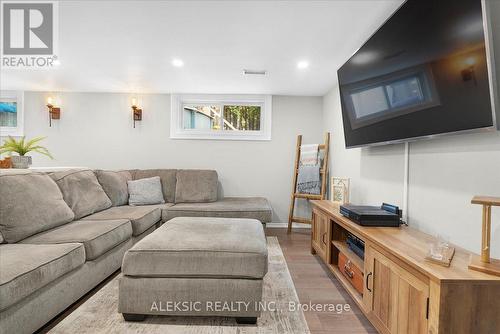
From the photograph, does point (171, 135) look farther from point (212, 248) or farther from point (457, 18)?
point (457, 18)

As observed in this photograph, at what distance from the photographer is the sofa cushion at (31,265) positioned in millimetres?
1294

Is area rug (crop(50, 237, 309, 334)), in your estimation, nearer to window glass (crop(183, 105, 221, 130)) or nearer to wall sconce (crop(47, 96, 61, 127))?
window glass (crop(183, 105, 221, 130))

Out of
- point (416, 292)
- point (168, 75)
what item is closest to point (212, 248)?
point (416, 292)

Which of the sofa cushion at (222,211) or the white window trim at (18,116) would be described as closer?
the sofa cushion at (222,211)

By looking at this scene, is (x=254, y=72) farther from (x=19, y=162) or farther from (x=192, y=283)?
(x=19, y=162)

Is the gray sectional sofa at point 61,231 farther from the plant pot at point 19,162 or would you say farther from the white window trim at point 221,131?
the white window trim at point 221,131

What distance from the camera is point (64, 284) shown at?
1.69 m

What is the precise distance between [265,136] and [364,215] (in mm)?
2583

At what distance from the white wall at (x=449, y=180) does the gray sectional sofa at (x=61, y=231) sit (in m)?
1.58

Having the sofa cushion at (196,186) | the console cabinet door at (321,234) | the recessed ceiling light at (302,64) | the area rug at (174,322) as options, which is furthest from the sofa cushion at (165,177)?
A: the recessed ceiling light at (302,64)

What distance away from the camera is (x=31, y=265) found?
4.74 feet

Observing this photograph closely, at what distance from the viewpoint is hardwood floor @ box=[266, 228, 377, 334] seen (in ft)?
5.47

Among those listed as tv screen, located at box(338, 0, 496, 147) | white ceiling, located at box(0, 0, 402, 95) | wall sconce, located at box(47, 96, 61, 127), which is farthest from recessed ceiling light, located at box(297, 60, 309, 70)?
wall sconce, located at box(47, 96, 61, 127)

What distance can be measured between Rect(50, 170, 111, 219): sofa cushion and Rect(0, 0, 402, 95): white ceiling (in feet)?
4.15
